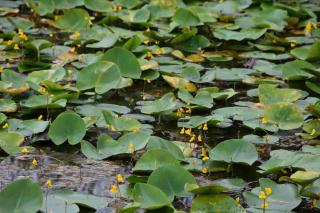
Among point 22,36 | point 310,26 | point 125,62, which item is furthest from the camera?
point 310,26

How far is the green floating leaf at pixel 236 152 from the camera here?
2.40 meters

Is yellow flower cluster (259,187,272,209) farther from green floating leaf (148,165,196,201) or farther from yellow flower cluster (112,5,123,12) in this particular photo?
yellow flower cluster (112,5,123,12)

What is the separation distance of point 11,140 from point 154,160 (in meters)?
0.55

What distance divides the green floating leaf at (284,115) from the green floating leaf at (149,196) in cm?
78

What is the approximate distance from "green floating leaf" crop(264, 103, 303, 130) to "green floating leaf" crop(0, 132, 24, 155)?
917mm

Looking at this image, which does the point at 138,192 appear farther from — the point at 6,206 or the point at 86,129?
the point at 86,129

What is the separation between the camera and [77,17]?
3.81 metres

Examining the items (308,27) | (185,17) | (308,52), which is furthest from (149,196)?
(308,27)

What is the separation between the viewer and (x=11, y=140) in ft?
8.26

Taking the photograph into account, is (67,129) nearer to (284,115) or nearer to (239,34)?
(284,115)

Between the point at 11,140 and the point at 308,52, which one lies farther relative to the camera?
the point at 308,52

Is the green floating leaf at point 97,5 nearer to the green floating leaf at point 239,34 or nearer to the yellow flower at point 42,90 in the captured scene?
the green floating leaf at point 239,34

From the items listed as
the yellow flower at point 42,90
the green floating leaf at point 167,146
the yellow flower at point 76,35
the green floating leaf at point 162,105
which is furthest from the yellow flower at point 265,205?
the yellow flower at point 76,35

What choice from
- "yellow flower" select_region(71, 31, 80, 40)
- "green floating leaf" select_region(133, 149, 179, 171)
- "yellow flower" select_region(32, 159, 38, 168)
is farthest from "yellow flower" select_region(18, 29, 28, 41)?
"green floating leaf" select_region(133, 149, 179, 171)
